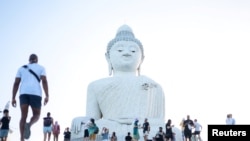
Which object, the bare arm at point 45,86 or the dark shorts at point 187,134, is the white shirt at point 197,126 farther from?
the bare arm at point 45,86

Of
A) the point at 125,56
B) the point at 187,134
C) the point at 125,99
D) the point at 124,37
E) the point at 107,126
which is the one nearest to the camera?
the point at 187,134

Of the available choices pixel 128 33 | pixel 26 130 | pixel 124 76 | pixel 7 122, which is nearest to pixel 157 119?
pixel 124 76

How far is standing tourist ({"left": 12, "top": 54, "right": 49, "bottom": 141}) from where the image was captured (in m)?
9.46

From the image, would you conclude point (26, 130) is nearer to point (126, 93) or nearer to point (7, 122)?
point (7, 122)

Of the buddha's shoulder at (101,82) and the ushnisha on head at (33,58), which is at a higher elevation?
the buddha's shoulder at (101,82)

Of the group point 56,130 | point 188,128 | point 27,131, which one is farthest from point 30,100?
point 188,128

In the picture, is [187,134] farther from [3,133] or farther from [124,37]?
[124,37]

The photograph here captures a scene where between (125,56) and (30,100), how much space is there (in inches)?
686

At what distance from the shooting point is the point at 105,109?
25.4 m

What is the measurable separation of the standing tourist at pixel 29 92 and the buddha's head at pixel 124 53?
1690 cm

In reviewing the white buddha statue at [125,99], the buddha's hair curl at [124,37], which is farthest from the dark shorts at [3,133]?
the buddha's hair curl at [124,37]

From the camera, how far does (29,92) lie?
9.48m

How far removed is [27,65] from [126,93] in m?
15.6

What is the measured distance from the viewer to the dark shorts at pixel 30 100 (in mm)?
9477
